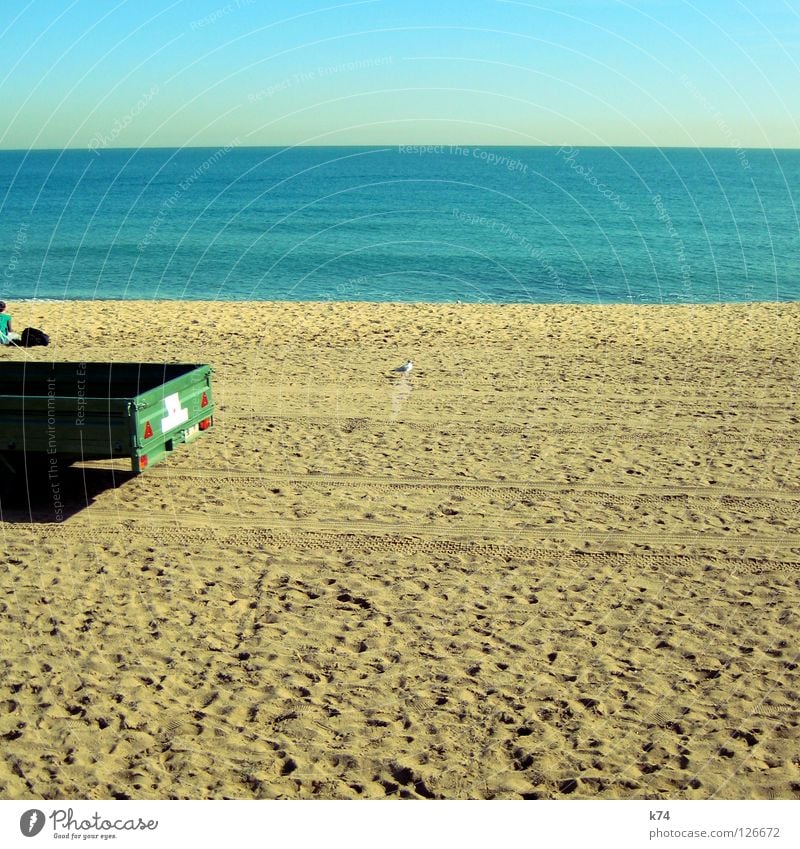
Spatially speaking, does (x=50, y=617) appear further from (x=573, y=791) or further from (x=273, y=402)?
(x=273, y=402)

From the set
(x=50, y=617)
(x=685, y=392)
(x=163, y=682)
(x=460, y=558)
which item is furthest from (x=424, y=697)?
(x=685, y=392)

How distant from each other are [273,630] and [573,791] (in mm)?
2869

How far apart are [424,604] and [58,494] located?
16.3 feet

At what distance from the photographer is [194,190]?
109 m

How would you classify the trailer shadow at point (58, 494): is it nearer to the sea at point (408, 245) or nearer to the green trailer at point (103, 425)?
the green trailer at point (103, 425)

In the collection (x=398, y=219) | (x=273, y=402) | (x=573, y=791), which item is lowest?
(x=573, y=791)

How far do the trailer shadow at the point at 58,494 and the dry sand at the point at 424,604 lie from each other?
10cm

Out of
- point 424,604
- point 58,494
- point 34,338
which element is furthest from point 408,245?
point 424,604

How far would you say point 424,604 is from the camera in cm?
789

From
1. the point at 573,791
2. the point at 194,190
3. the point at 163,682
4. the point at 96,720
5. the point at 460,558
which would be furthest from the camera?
the point at 194,190

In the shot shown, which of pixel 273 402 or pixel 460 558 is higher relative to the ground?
pixel 273 402

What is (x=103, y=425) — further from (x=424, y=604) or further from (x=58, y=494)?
(x=424, y=604)

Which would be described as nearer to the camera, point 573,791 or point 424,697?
point 573,791

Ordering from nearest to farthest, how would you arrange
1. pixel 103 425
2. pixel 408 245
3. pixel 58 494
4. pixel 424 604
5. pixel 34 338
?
1. pixel 424 604
2. pixel 103 425
3. pixel 58 494
4. pixel 34 338
5. pixel 408 245
